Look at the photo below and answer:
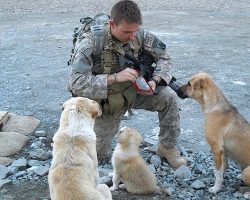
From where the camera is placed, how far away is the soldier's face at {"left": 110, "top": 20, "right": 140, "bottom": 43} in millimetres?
5609

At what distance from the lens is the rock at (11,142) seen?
6.53 metres

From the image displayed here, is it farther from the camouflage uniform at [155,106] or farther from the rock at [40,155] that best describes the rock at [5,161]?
the camouflage uniform at [155,106]

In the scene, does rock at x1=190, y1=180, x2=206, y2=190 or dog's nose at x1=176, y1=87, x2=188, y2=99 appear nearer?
rock at x1=190, y1=180, x2=206, y2=190

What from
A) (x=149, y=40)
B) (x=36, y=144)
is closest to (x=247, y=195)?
(x=149, y=40)

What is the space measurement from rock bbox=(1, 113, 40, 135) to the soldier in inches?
56.4

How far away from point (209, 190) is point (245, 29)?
10.1 meters

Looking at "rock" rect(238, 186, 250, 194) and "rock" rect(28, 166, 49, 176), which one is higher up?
"rock" rect(28, 166, 49, 176)

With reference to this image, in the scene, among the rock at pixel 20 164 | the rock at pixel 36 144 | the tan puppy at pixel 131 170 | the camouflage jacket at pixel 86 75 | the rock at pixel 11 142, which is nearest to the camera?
the tan puppy at pixel 131 170

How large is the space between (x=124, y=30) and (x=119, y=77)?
1.82 ft

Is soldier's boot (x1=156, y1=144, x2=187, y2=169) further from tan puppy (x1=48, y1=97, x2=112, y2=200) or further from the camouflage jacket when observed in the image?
tan puppy (x1=48, y1=97, x2=112, y2=200)

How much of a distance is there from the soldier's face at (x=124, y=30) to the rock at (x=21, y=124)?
7.47 feet

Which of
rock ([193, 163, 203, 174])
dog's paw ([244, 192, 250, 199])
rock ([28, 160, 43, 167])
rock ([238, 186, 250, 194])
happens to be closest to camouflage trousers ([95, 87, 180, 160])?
rock ([193, 163, 203, 174])

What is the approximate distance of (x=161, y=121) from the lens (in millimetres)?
6414

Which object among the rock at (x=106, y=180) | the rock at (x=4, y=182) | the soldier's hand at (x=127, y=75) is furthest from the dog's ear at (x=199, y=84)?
the rock at (x=4, y=182)
